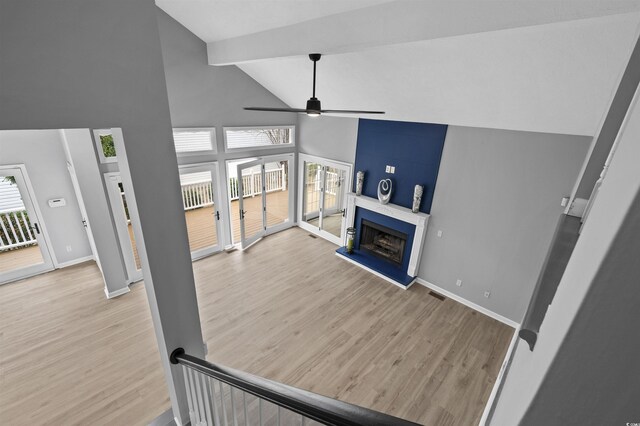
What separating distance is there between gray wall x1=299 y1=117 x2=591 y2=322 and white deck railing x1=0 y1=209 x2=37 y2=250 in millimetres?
7457

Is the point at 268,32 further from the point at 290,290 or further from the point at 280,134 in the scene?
the point at 290,290

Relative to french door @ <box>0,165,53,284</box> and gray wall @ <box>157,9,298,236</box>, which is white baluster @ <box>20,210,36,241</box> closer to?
french door @ <box>0,165,53,284</box>

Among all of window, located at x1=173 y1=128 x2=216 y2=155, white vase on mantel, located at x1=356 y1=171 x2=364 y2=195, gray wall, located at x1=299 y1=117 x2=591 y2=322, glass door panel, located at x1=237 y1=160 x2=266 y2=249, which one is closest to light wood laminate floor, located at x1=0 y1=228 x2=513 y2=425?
gray wall, located at x1=299 y1=117 x2=591 y2=322

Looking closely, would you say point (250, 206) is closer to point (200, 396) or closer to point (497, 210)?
point (497, 210)

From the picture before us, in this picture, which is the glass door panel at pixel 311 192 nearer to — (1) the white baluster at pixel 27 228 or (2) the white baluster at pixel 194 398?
(2) the white baluster at pixel 194 398

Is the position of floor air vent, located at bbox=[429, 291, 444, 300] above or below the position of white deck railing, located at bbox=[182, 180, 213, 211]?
below

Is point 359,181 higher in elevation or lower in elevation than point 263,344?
higher

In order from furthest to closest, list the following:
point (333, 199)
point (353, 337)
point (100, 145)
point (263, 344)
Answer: point (333, 199), point (100, 145), point (353, 337), point (263, 344)

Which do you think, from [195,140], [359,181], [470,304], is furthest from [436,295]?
[195,140]

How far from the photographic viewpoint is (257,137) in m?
6.21

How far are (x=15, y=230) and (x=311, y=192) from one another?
6.07 meters

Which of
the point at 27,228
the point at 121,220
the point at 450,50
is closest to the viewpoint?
the point at 450,50

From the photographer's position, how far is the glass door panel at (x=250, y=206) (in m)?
6.01

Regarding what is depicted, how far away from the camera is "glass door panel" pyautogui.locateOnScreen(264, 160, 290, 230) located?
8094 millimetres
